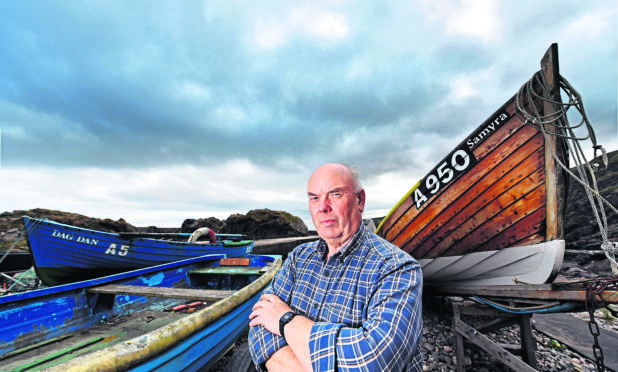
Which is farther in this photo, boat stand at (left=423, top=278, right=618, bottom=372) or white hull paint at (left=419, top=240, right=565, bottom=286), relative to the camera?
white hull paint at (left=419, top=240, right=565, bottom=286)

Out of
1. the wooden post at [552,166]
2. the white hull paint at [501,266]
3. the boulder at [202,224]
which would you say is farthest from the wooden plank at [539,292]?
the boulder at [202,224]

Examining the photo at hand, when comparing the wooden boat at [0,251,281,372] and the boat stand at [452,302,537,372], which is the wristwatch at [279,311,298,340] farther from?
the boat stand at [452,302,537,372]

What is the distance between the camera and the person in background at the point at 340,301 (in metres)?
1.07

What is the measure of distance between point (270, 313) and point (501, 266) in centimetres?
381

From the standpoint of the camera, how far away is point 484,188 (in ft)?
12.0

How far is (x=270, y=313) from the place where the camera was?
57.4 inches

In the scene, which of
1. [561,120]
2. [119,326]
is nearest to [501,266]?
[561,120]

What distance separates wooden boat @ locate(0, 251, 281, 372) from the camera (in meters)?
1.71

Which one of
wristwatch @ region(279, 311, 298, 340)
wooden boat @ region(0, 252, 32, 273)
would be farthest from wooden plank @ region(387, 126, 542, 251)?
wooden boat @ region(0, 252, 32, 273)

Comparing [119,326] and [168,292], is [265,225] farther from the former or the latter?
[168,292]

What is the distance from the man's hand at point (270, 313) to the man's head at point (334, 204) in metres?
0.50

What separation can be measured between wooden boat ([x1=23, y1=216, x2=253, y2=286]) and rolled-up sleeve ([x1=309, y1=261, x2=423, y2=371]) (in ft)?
27.4

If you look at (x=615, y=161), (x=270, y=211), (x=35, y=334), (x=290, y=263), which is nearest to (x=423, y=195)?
(x=290, y=263)

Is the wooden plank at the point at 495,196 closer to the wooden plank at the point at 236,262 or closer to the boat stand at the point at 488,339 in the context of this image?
the boat stand at the point at 488,339
